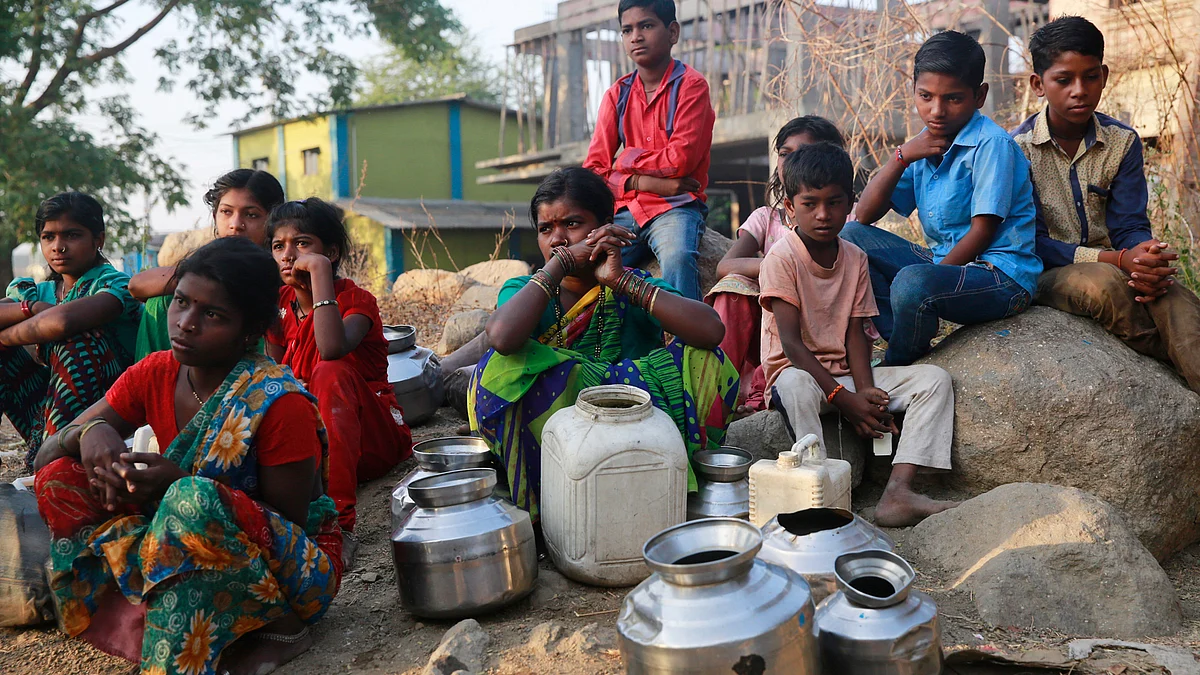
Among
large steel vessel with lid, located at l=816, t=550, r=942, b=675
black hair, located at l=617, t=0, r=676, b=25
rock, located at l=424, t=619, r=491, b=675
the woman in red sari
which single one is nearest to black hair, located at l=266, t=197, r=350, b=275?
the woman in red sari

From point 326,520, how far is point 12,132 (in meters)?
11.7

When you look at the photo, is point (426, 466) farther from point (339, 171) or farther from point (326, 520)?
point (339, 171)

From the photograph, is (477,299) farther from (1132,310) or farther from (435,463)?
(1132,310)

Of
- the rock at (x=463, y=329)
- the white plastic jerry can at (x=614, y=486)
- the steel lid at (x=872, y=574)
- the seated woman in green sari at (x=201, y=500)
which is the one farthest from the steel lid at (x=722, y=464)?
the rock at (x=463, y=329)

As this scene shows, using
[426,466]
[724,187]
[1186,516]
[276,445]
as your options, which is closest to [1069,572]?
[1186,516]

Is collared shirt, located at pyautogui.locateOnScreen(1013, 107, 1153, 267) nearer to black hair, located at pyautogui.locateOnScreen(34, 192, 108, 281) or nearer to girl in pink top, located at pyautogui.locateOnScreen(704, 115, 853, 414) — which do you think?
girl in pink top, located at pyautogui.locateOnScreen(704, 115, 853, 414)

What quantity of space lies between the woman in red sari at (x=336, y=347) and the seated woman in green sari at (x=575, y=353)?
0.51 metres

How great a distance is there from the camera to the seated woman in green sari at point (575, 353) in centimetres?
292

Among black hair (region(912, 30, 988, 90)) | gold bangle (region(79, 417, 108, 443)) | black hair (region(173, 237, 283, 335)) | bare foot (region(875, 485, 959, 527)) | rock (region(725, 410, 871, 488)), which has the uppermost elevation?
black hair (region(912, 30, 988, 90))

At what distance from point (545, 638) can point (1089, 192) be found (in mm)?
2816

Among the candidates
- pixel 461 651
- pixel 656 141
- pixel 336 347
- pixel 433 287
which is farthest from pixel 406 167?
pixel 461 651

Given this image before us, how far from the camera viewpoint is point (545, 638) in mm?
2293

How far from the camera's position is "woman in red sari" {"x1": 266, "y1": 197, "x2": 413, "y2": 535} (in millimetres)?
3215

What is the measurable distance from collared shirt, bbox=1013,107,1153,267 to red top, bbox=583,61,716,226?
60.7 inches
